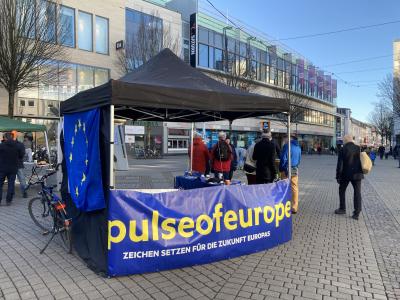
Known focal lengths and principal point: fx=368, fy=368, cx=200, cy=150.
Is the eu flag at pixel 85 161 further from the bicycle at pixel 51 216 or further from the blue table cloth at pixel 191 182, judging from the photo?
the blue table cloth at pixel 191 182

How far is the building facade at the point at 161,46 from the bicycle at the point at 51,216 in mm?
18178

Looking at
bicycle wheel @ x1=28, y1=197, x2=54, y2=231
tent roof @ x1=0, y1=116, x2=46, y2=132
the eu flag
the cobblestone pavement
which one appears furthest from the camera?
tent roof @ x1=0, y1=116, x2=46, y2=132

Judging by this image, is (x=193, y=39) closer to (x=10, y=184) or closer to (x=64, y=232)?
(x=10, y=184)

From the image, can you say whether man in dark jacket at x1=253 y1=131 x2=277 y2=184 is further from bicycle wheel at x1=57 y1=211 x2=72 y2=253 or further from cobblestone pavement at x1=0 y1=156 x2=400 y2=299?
bicycle wheel at x1=57 y1=211 x2=72 y2=253

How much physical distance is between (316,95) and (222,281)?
6833 centimetres

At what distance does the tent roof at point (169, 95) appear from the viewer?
464 cm

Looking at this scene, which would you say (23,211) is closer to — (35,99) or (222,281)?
(222,281)

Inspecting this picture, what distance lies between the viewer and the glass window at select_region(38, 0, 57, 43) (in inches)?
773

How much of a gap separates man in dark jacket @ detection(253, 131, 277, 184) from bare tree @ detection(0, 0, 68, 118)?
14816 mm

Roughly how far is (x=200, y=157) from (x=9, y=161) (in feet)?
15.7

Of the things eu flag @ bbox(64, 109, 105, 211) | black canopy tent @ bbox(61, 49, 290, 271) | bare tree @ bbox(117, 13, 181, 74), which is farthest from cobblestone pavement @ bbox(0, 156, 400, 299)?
bare tree @ bbox(117, 13, 181, 74)

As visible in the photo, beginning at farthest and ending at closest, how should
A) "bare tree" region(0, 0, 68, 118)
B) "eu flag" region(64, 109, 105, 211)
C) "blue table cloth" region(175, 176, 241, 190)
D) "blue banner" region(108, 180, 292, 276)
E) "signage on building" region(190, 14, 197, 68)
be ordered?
1. "signage on building" region(190, 14, 197, 68)
2. "bare tree" region(0, 0, 68, 118)
3. "blue table cloth" region(175, 176, 241, 190)
4. "eu flag" region(64, 109, 105, 211)
5. "blue banner" region(108, 180, 292, 276)

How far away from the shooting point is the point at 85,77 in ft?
103

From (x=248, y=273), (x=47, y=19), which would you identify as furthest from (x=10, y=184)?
(x=47, y=19)
